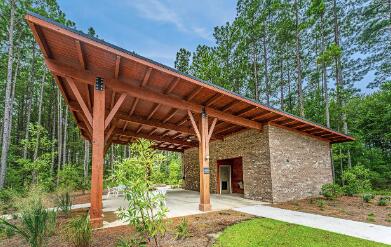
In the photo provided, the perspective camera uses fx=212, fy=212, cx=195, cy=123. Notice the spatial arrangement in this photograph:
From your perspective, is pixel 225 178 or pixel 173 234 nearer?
pixel 173 234

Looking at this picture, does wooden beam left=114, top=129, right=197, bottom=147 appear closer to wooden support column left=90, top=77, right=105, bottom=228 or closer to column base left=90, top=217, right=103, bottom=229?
wooden support column left=90, top=77, right=105, bottom=228

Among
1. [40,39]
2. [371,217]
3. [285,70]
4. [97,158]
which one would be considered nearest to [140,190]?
[97,158]

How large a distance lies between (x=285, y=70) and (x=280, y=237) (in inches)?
644

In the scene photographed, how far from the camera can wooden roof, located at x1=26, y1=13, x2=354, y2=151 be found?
4.18 m

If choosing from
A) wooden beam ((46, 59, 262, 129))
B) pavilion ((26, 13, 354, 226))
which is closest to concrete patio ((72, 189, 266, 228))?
pavilion ((26, 13, 354, 226))

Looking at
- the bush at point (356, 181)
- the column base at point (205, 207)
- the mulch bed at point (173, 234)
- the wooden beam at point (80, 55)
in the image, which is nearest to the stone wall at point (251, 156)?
the column base at point (205, 207)

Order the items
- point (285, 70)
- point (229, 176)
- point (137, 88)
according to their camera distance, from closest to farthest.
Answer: point (137, 88) → point (229, 176) → point (285, 70)

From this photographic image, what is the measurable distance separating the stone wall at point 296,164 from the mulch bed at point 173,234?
3531mm

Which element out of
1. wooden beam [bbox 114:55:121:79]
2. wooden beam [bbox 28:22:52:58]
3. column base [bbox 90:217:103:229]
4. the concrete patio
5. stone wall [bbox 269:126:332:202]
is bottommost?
the concrete patio

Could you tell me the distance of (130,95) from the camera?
217 inches

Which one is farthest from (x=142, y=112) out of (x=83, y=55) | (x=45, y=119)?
(x=45, y=119)

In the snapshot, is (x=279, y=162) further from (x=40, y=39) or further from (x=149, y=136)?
(x=40, y=39)

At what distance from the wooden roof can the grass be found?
3.49 meters

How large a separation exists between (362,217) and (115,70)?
7.07 meters
